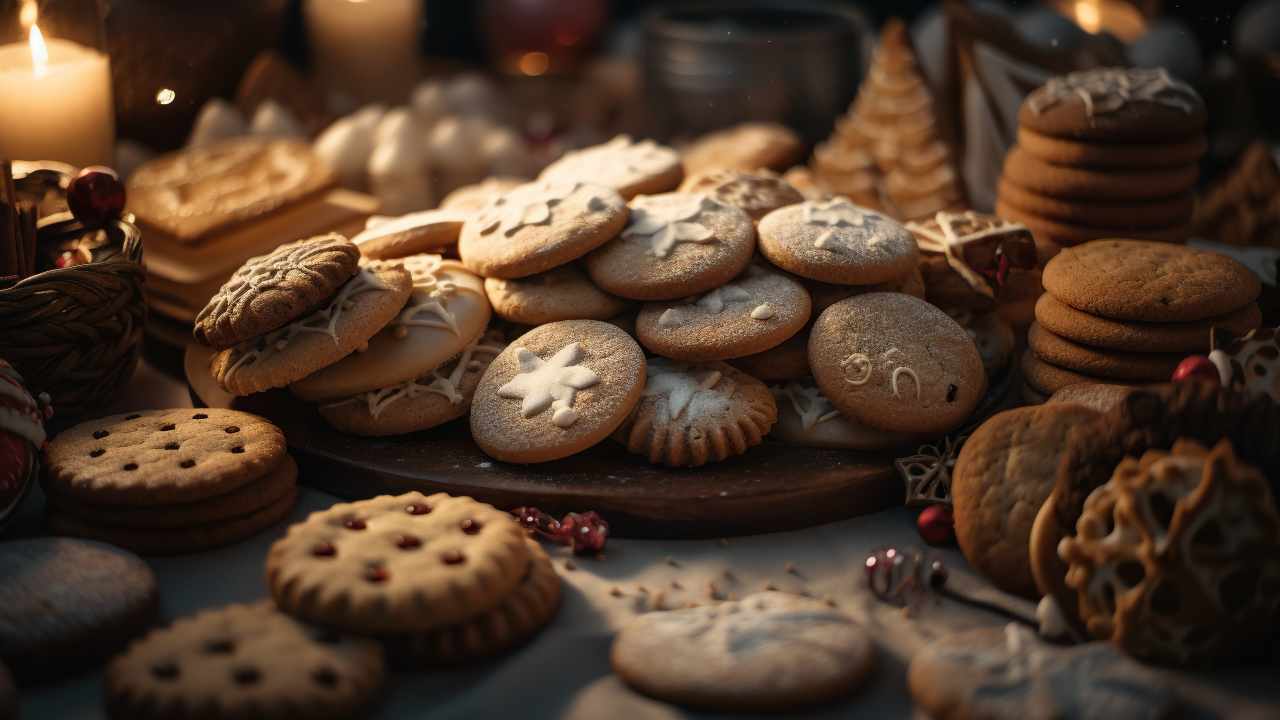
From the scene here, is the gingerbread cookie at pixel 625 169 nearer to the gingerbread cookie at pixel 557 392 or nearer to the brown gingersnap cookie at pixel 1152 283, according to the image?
the gingerbread cookie at pixel 557 392

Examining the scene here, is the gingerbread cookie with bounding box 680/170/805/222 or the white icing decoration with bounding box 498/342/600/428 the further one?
the gingerbread cookie with bounding box 680/170/805/222

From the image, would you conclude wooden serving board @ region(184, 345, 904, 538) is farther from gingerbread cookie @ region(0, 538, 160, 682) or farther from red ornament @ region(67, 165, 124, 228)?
red ornament @ region(67, 165, 124, 228)

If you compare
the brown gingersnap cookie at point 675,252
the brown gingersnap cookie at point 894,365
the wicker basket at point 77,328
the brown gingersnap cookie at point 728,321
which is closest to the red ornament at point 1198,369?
the brown gingersnap cookie at point 894,365

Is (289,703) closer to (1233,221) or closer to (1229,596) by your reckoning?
(1229,596)

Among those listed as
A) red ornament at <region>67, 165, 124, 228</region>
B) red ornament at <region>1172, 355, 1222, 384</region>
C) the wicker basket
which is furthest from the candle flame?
red ornament at <region>1172, 355, 1222, 384</region>

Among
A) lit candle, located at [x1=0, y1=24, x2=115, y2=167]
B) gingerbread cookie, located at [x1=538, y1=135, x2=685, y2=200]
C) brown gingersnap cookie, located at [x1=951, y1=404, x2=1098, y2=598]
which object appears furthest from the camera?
lit candle, located at [x1=0, y1=24, x2=115, y2=167]

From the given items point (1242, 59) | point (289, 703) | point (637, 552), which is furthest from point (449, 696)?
point (1242, 59)
